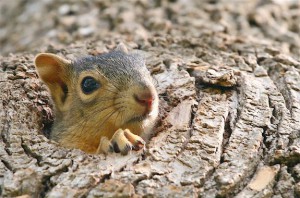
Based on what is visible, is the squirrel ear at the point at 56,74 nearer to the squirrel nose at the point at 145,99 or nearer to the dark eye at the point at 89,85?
the dark eye at the point at 89,85

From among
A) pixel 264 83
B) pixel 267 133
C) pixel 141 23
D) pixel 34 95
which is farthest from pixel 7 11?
pixel 267 133

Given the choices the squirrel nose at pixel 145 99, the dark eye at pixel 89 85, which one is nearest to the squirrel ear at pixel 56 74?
the dark eye at pixel 89 85

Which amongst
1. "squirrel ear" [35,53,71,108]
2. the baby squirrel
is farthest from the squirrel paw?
"squirrel ear" [35,53,71,108]

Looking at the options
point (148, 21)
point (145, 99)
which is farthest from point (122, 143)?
point (148, 21)

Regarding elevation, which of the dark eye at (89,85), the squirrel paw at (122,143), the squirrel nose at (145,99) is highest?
the squirrel nose at (145,99)

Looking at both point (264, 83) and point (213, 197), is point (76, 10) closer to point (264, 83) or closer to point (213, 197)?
point (264, 83)

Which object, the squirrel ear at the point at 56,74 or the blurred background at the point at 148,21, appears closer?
the squirrel ear at the point at 56,74
